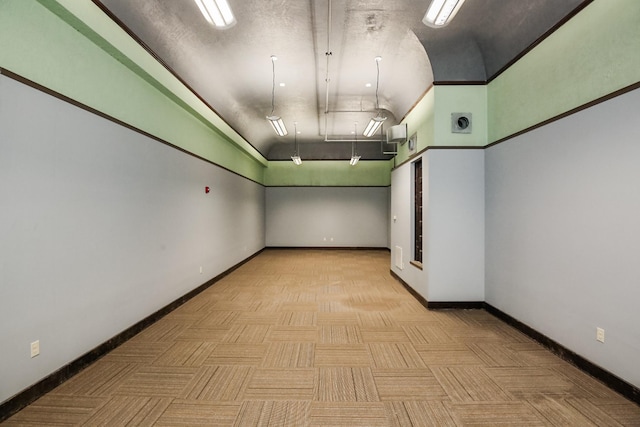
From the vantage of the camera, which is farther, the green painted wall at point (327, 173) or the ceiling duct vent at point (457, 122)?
the green painted wall at point (327, 173)

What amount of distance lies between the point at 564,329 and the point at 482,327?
87cm

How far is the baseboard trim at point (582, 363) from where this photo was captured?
211cm

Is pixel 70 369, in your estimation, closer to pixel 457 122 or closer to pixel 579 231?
pixel 579 231

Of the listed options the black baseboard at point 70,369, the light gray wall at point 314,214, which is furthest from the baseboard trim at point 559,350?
the light gray wall at point 314,214

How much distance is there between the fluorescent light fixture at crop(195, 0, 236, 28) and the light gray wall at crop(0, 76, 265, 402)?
1359mm

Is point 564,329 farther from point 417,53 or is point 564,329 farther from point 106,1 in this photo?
point 106,1

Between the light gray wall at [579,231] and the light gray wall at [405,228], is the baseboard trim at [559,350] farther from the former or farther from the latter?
the light gray wall at [405,228]

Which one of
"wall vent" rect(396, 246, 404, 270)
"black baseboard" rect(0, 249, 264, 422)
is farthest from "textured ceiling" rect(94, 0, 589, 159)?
"black baseboard" rect(0, 249, 264, 422)

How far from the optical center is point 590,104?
244 centimetres

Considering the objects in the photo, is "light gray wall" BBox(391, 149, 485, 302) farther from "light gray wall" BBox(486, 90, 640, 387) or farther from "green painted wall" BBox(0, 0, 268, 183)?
"green painted wall" BBox(0, 0, 268, 183)

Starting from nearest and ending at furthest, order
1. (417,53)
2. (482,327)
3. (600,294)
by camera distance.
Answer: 1. (600,294)
2. (482,327)
3. (417,53)

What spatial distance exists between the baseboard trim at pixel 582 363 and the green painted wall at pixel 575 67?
218cm

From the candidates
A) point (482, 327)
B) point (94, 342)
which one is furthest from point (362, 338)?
point (94, 342)

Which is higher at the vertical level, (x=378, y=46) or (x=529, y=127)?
(x=378, y=46)
